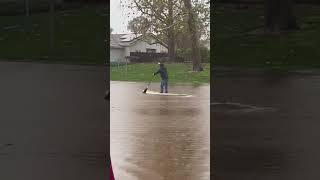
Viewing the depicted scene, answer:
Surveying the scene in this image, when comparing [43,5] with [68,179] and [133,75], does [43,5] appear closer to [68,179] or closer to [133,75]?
[68,179]

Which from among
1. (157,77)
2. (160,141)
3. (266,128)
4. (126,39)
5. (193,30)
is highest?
(193,30)

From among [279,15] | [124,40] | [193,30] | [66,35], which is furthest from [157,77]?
[279,15]

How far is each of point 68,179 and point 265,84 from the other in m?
2.69

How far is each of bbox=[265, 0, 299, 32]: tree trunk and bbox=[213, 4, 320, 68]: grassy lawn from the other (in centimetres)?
5

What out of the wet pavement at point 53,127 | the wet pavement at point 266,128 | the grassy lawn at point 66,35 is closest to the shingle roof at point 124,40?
the wet pavement at point 53,127

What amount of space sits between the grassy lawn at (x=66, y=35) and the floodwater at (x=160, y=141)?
56cm

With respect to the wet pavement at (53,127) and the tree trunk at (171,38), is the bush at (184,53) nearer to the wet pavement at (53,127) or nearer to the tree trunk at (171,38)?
the tree trunk at (171,38)

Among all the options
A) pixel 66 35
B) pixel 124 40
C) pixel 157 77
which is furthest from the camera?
pixel 157 77

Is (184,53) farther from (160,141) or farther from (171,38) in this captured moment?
(160,141)

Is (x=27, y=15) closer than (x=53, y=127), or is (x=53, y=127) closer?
(x=27, y=15)

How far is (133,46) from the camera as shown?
13.4m

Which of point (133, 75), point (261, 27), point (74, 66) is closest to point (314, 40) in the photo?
point (261, 27)

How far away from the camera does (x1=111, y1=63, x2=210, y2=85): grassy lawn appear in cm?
1273

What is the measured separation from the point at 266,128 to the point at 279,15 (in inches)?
80.9
